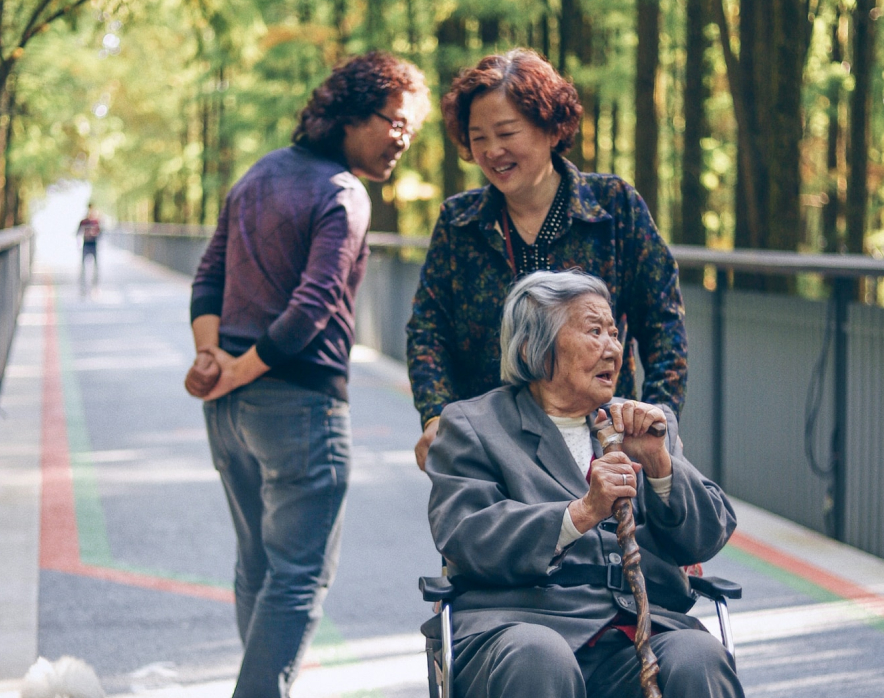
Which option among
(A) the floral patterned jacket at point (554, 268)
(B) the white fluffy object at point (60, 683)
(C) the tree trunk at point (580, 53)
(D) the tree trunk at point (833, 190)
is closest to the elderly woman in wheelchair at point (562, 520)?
(A) the floral patterned jacket at point (554, 268)

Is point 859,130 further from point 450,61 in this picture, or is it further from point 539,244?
point 539,244

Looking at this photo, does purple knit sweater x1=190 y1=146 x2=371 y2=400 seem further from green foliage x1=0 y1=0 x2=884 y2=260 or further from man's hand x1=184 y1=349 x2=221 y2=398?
green foliage x1=0 y1=0 x2=884 y2=260

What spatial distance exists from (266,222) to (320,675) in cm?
187

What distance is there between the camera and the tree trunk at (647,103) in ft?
55.4

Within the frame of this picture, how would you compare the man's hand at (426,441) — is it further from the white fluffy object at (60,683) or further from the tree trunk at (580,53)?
the tree trunk at (580,53)

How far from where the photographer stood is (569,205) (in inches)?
137

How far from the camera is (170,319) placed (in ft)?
70.5

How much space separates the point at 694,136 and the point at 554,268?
16.7 m

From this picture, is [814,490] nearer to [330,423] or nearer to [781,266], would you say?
[781,266]

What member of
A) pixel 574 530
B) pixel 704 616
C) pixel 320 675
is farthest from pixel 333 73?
pixel 704 616

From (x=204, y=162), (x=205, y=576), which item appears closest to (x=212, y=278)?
(x=205, y=576)

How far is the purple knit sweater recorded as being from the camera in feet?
12.0

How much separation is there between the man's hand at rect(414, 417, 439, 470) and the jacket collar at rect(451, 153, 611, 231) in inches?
21.4

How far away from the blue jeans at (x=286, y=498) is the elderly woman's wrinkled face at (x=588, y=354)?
91 cm
